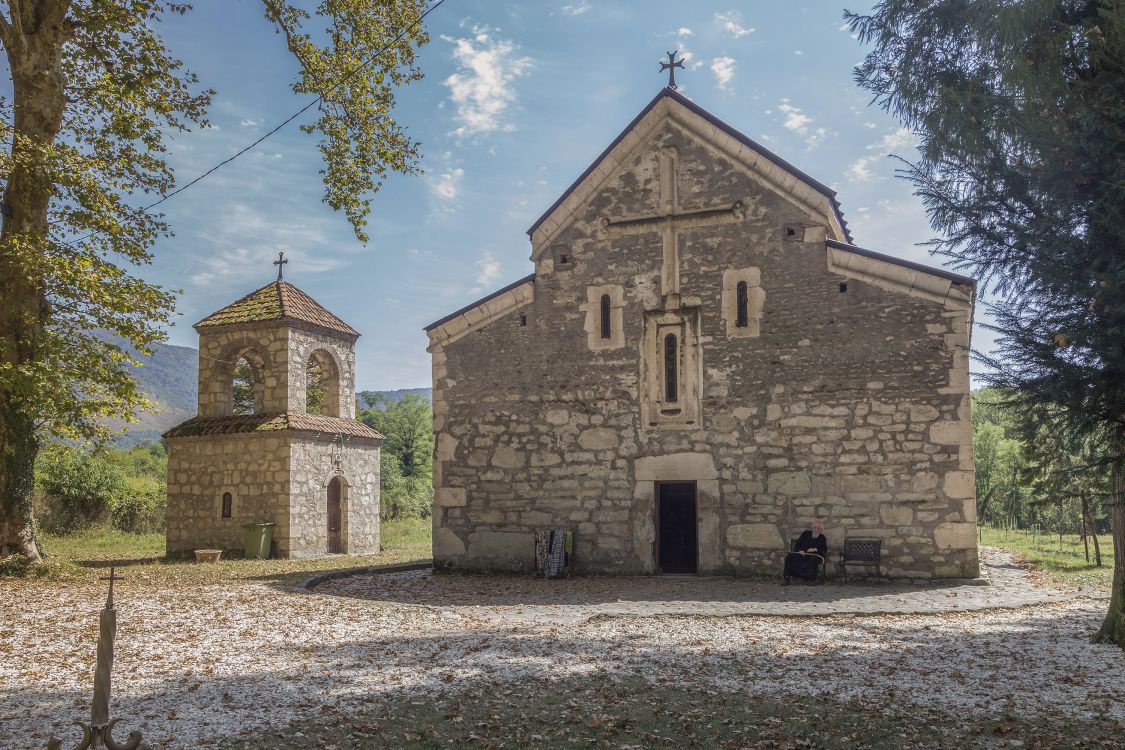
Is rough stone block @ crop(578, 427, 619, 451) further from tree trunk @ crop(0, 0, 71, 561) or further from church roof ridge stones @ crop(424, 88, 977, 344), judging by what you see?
tree trunk @ crop(0, 0, 71, 561)

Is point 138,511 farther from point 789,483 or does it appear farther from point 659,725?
point 659,725

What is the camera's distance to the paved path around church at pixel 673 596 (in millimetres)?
10688

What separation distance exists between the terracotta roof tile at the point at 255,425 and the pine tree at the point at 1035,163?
16.9m

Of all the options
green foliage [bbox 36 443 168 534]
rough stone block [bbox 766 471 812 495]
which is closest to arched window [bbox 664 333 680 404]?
rough stone block [bbox 766 471 812 495]

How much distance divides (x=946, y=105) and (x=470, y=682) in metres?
6.04

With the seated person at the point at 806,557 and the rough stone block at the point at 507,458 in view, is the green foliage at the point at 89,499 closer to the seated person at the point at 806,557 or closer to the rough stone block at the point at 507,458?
the rough stone block at the point at 507,458

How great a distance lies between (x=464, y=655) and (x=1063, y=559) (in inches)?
629

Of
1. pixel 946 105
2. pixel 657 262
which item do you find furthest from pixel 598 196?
pixel 946 105

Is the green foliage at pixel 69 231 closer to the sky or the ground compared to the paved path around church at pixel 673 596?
closer to the sky

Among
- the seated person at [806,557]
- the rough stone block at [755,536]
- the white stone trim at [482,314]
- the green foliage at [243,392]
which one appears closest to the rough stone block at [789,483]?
the rough stone block at [755,536]

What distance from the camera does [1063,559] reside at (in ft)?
60.0

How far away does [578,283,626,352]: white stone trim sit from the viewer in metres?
15.5

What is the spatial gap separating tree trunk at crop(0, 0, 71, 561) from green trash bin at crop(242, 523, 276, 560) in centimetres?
571

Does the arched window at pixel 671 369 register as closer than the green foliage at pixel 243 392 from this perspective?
Yes
